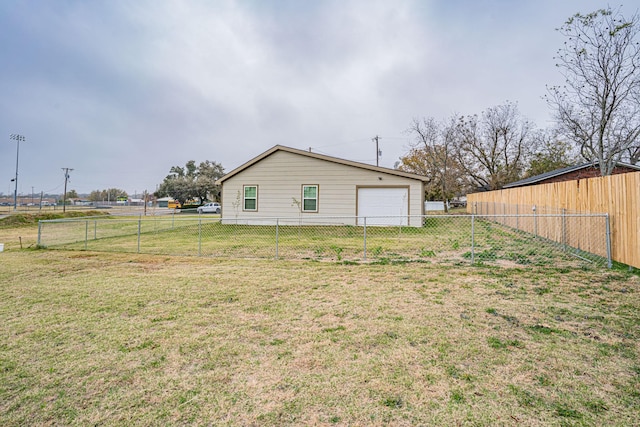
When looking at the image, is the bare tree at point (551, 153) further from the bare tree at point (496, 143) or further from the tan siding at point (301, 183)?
the tan siding at point (301, 183)

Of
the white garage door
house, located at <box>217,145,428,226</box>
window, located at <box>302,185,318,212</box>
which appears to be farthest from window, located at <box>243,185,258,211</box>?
the white garage door

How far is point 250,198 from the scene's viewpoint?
643 inches

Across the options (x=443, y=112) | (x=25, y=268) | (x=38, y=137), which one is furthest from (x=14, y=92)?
(x=443, y=112)

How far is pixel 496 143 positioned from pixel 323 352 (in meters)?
38.0

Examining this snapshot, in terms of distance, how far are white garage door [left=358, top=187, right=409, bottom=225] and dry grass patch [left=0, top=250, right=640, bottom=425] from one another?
29.9 ft

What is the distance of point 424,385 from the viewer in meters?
2.24

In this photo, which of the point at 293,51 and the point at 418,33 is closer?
the point at 418,33

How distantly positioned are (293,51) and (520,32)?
36.9 feet

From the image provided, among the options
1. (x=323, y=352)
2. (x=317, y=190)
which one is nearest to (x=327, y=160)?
(x=317, y=190)

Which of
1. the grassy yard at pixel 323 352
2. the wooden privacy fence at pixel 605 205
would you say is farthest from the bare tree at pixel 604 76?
the grassy yard at pixel 323 352

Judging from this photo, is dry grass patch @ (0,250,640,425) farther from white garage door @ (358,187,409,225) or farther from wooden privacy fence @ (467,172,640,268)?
white garage door @ (358,187,409,225)

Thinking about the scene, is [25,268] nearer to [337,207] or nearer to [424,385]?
[424,385]

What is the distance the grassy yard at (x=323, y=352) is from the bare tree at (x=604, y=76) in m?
15.5

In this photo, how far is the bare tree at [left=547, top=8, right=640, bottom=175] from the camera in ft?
46.1
